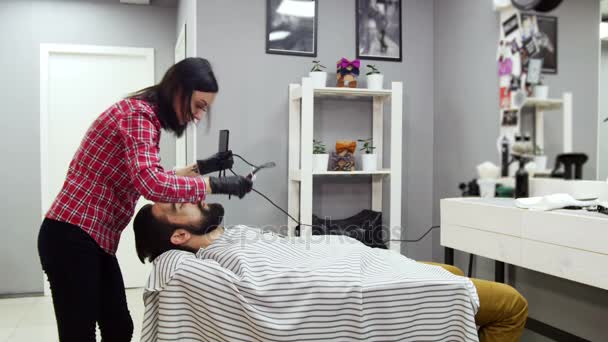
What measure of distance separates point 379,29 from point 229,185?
186 centimetres

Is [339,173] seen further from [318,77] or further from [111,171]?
[111,171]

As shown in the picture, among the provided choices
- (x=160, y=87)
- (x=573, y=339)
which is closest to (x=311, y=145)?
(x=160, y=87)

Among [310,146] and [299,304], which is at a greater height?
[310,146]

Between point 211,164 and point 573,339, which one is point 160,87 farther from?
point 573,339

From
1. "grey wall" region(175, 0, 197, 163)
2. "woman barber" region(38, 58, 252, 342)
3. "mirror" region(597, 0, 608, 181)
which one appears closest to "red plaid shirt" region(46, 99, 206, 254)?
"woman barber" region(38, 58, 252, 342)

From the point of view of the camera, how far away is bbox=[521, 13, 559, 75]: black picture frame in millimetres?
1705

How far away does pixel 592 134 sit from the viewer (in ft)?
6.45

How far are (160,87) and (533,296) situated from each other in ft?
6.67

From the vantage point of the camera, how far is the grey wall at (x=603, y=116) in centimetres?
191

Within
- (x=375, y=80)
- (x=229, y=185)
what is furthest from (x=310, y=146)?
(x=229, y=185)

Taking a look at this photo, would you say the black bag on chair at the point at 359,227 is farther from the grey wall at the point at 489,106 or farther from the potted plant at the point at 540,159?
the potted plant at the point at 540,159

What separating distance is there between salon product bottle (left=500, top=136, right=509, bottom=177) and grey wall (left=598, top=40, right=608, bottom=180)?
440mm

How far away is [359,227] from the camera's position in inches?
124

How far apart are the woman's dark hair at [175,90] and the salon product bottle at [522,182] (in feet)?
3.44
